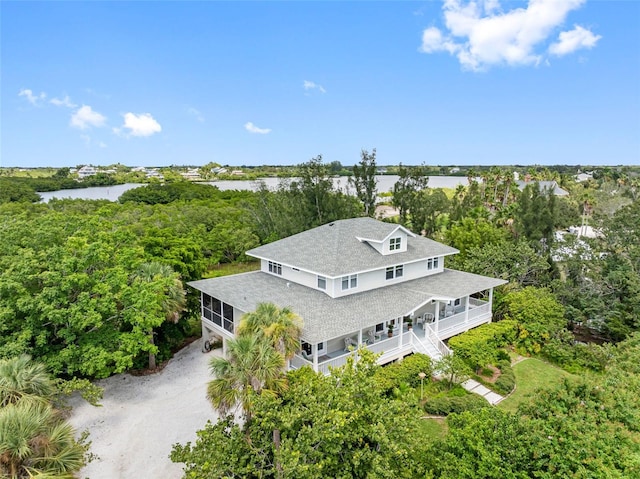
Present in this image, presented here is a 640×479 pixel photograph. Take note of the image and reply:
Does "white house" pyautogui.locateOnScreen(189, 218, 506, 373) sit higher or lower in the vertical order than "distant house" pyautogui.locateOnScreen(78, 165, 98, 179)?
lower

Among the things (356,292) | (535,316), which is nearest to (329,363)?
(356,292)

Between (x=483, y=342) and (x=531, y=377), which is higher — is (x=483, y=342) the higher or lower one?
the higher one

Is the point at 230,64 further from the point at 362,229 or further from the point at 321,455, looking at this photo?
the point at 321,455

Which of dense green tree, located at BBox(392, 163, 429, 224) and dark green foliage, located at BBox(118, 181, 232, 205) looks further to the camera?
dark green foliage, located at BBox(118, 181, 232, 205)

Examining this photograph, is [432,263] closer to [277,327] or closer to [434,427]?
[434,427]

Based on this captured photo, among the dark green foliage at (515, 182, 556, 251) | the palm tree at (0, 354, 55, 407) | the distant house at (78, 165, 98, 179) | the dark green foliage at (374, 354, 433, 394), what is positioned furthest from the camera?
the distant house at (78, 165, 98, 179)

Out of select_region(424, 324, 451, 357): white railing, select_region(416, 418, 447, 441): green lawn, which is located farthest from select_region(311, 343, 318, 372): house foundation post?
select_region(424, 324, 451, 357): white railing

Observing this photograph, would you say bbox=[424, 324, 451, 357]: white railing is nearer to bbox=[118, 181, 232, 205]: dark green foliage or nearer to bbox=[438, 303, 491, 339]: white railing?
bbox=[438, 303, 491, 339]: white railing
